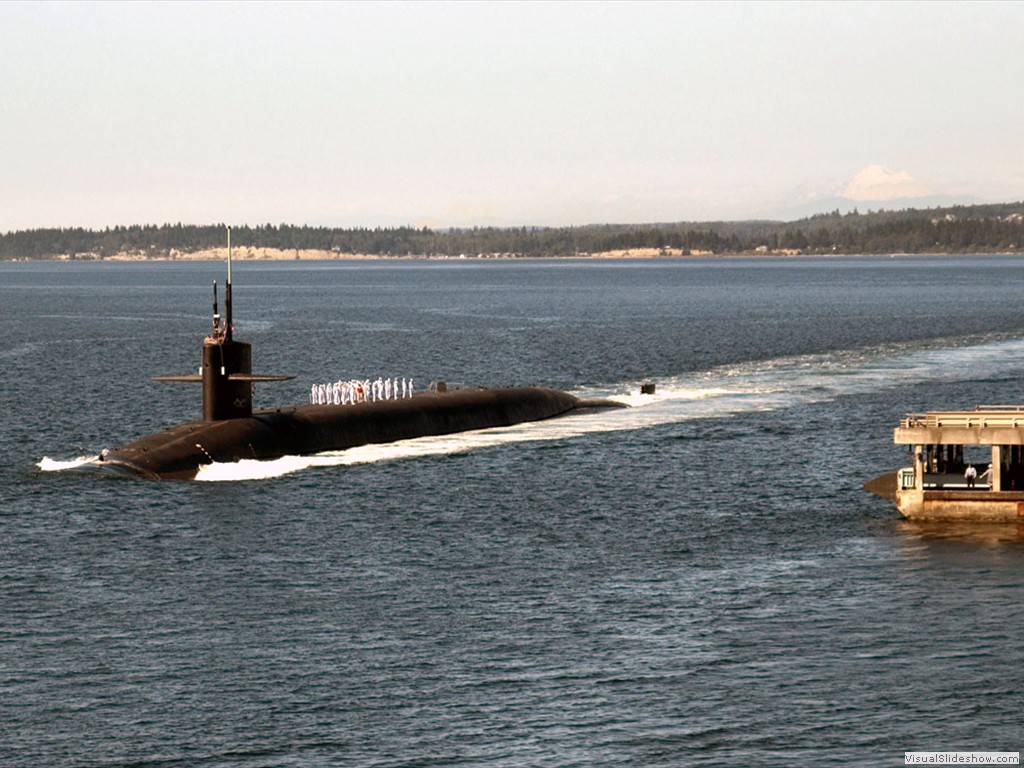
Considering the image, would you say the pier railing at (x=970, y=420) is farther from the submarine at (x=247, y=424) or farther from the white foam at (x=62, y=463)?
the white foam at (x=62, y=463)

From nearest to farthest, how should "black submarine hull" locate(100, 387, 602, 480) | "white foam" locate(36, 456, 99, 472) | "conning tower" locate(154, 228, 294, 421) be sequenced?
"black submarine hull" locate(100, 387, 602, 480), "conning tower" locate(154, 228, 294, 421), "white foam" locate(36, 456, 99, 472)

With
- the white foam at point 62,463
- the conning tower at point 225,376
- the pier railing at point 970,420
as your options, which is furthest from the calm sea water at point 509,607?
the conning tower at point 225,376

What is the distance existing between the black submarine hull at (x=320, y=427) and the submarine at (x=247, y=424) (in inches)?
1.8

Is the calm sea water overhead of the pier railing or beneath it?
beneath

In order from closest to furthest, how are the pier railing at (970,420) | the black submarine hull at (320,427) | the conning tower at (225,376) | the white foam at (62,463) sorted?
the pier railing at (970,420) → the black submarine hull at (320,427) → the conning tower at (225,376) → the white foam at (62,463)

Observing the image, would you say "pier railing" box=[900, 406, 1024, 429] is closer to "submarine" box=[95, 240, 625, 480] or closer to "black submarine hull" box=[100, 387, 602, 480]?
"submarine" box=[95, 240, 625, 480]

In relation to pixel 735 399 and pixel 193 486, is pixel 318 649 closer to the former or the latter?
pixel 193 486

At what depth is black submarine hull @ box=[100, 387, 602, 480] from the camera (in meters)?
70.2

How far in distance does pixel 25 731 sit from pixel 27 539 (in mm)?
21571

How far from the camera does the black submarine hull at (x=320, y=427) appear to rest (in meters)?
70.2

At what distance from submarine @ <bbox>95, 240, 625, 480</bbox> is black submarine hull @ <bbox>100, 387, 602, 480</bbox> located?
45 millimetres

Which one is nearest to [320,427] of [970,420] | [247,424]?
[247,424]

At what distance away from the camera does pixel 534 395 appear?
9831 centimetres

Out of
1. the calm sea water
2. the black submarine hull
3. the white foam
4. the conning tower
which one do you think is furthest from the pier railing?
the white foam
